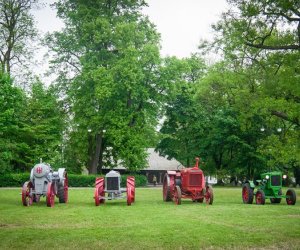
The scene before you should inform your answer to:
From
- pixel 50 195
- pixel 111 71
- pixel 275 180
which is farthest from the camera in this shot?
pixel 111 71

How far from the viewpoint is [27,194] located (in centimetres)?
1841

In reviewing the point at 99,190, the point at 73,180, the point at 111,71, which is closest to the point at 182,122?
the point at 111,71

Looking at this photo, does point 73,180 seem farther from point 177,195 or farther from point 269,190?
point 269,190

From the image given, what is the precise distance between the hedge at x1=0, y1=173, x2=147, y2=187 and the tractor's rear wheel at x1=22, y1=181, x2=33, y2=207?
18.4 m

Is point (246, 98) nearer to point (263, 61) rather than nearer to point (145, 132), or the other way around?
point (263, 61)

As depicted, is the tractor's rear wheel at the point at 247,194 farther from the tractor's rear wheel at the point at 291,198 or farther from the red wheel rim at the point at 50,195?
the red wheel rim at the point at 50,195

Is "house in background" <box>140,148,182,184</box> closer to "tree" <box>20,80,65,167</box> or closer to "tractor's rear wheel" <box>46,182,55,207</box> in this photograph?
"tree" <box>20,80,65,167</box>

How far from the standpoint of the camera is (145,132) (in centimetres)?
4525

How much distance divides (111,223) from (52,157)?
1160 inches

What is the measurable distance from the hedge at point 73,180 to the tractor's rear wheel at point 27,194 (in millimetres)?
18378

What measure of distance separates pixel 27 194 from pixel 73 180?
20.4 meters

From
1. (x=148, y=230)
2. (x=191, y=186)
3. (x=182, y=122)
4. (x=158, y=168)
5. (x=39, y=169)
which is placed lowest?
(x=148, y=230)

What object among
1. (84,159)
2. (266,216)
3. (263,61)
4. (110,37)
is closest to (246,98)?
(263,61)

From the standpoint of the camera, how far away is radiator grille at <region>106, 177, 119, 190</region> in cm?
1955
